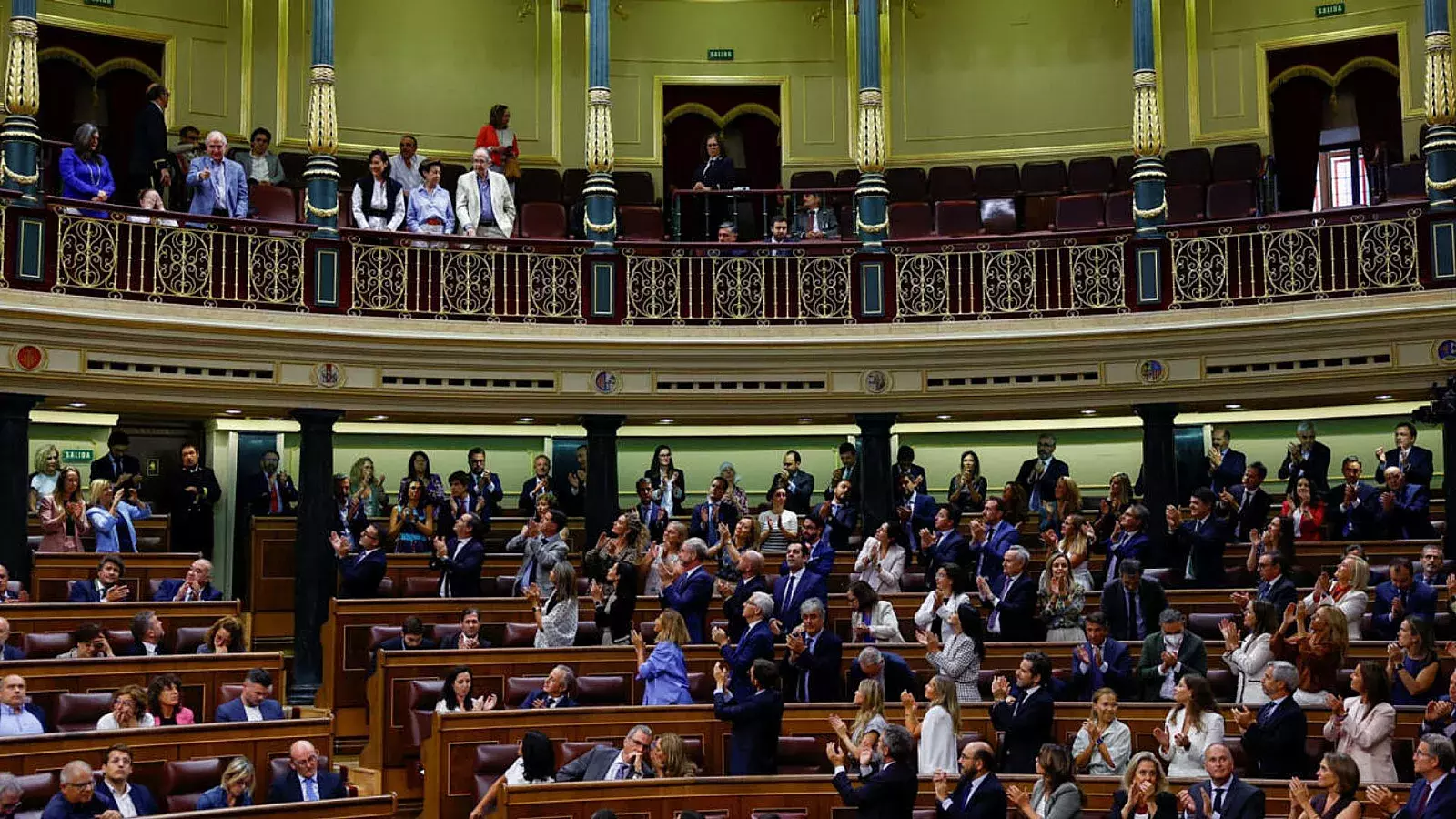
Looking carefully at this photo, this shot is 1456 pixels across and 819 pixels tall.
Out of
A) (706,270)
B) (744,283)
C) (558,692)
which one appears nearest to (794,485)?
(744,283)

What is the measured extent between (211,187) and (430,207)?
176 cm

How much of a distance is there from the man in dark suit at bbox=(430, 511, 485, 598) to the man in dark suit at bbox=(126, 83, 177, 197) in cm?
434

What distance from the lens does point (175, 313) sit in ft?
43.8

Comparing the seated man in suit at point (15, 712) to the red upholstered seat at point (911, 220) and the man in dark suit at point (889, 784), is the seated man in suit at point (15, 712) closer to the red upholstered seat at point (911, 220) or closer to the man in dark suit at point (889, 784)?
the man in dark suit at point (889, 784)

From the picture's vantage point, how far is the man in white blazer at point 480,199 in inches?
583

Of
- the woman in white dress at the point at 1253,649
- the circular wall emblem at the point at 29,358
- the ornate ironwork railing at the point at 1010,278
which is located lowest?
the woman in white dress at the point at 1253,649

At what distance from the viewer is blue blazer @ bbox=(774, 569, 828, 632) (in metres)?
10.5

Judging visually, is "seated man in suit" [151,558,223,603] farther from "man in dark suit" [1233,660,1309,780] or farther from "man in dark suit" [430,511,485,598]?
"man in dark suit" [1233,660,1309,780]

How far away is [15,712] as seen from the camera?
907cm

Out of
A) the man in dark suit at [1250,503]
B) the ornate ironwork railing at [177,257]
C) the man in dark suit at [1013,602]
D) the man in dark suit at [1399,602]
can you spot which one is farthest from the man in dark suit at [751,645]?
the ornate ironwork railing at [177,257]

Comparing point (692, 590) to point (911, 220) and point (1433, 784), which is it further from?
point (911, 220)

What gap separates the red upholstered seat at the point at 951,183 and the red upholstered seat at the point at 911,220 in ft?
2.47

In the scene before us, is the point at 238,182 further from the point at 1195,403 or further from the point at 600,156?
the point at 1195,403

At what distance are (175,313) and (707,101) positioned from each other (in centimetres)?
664
